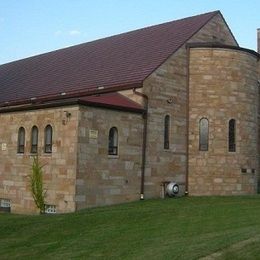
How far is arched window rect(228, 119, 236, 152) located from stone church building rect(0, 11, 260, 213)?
4 cm

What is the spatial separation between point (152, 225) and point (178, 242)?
2846 mm

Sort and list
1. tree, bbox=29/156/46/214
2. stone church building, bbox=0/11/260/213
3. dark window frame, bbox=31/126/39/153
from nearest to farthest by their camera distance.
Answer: stone church building, bbox=0/11/260/213
tree, bbox=29/156/46/214
dark window frame, bbox=31/126/39/153

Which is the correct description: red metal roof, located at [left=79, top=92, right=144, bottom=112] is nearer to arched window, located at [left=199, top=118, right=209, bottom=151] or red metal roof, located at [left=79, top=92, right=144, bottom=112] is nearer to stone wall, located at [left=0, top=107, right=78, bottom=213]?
stone wall, located at [left=0, top=107, right=78, bottom=213]

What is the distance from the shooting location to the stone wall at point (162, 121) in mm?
21547

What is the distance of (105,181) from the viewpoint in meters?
19.6

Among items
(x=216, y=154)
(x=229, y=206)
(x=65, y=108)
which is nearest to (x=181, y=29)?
(x=216, y=154)

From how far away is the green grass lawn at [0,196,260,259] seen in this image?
10.7m

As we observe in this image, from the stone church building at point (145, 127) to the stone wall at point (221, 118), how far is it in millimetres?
45

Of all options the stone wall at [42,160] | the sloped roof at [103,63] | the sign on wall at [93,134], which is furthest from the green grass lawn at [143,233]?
the sloped roof at [103,63]

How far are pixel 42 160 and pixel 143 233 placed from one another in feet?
26.5

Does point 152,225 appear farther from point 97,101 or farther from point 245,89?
point 245,89

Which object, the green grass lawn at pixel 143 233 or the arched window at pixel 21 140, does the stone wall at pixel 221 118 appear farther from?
the arched window at pixel 21 140

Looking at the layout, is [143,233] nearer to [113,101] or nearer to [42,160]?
[42,160]

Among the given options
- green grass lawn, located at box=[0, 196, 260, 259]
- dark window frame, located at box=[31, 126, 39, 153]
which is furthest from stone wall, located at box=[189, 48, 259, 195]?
dark window frame, located at box=[31, 126, 39, 153]
